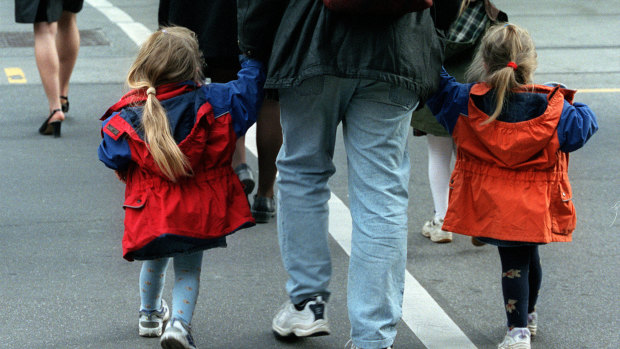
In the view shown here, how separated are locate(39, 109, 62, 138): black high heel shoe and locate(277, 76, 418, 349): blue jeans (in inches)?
164

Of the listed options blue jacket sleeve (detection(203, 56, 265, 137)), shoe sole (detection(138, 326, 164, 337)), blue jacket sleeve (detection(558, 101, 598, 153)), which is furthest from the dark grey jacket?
shoe sole (detection(138, 326, 164, 337))

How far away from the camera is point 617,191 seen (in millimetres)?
5848

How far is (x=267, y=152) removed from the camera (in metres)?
5.13

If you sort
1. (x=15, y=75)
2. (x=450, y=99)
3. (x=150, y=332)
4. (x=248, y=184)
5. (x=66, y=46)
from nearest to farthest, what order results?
(x=450, y=99) → (x=150, y=332) → (x=248, y=184) → (x=66, y=46) → (x=15, y=75)

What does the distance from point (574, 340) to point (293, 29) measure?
1.73 metres

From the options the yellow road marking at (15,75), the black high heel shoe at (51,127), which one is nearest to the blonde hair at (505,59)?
the black high heel shoe at (51,127)

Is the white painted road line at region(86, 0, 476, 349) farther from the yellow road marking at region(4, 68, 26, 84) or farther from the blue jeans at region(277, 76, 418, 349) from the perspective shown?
the yellow road marking at region(4, 68, 26, 84)

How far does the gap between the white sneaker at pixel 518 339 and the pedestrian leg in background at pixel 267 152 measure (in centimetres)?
199

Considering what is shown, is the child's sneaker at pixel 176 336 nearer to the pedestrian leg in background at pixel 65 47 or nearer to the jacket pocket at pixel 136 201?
the jacket pocket at pixel 136 201

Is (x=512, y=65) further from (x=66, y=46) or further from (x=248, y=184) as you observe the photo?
(x=66, y=46)

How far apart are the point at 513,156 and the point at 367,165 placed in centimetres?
58

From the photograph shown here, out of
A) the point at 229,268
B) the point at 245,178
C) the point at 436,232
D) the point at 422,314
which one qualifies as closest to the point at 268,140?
the point at 245,178

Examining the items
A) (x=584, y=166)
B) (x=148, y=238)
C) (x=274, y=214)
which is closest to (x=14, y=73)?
(x=274, y=214)

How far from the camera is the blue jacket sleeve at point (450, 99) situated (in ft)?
11.3
